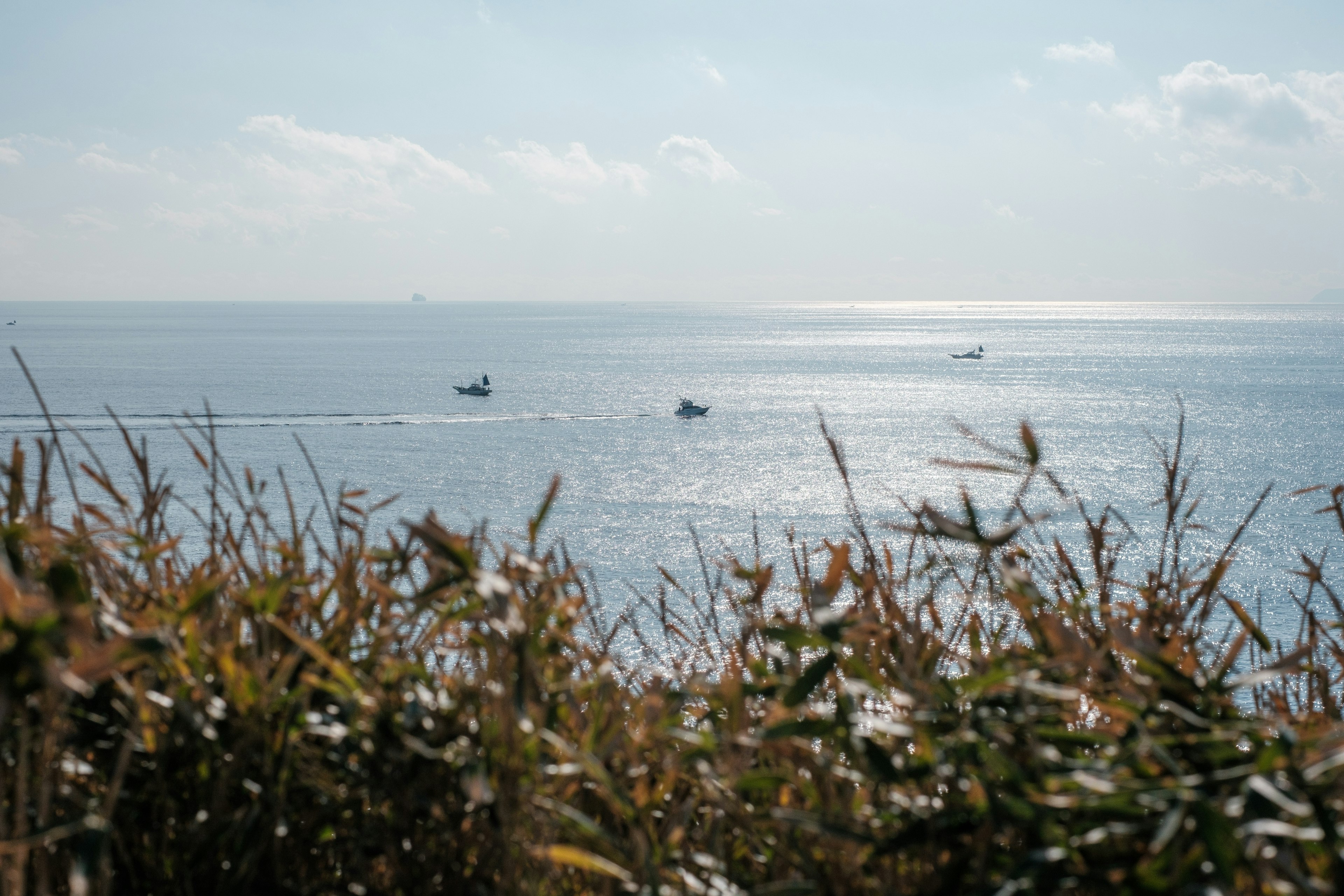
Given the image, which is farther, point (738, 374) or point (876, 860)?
point (738, 374)

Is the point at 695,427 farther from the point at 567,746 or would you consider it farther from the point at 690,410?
the point at 567,746

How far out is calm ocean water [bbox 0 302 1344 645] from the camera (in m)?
52.8

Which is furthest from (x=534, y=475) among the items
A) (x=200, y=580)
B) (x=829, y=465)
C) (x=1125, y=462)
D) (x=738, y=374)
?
(x=738, y=374)

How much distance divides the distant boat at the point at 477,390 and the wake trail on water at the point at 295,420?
1205 centimetres

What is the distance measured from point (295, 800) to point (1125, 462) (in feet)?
A: 238

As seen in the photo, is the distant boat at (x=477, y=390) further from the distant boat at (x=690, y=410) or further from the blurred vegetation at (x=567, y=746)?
the blurred vegetation at (x=567, y=746)

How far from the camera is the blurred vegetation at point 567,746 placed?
44.8 inches

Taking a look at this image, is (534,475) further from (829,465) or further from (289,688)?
(289,688)

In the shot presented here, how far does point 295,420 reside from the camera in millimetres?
78875

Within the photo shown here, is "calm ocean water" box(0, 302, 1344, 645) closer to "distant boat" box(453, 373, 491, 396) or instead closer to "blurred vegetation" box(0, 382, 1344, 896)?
"distant boat" box(453, 373, 491, 396)

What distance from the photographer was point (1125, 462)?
6694 cm

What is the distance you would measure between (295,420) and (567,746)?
3270 inches

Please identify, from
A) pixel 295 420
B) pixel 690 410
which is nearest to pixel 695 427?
pixel 690 410

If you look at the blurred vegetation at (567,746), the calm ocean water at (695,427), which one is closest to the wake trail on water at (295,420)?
the calm ocean water at (695,427)
